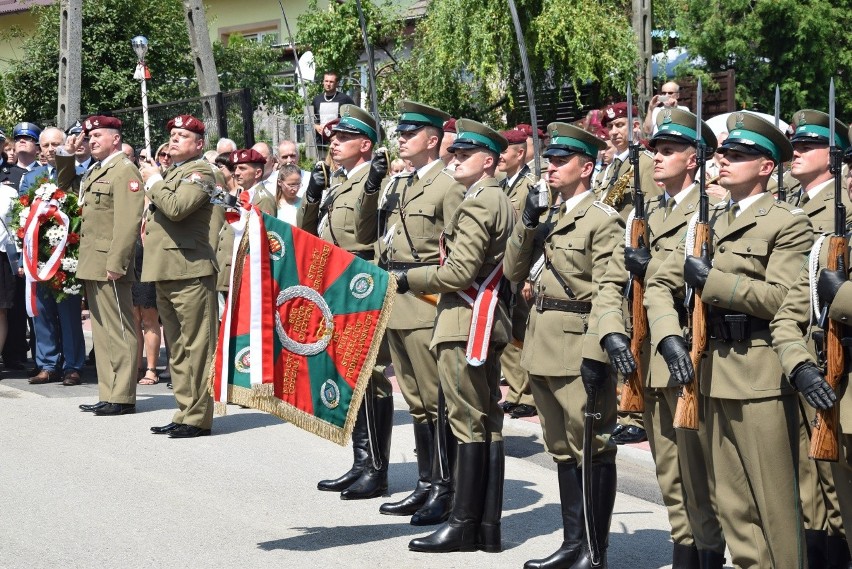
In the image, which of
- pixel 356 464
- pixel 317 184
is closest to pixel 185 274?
pixel 317 184

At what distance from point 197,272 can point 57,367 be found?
10.7 ft

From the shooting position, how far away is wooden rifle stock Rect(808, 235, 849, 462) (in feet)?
15.0

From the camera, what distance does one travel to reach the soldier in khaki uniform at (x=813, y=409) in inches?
212

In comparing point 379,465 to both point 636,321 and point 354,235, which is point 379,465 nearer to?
point 354,235

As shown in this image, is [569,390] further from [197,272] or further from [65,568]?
[197,272]

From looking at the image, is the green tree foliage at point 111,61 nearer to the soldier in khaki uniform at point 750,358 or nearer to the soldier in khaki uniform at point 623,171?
the soldier in khaki uniform at point 623,171

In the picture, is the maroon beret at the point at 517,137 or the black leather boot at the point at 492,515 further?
the maroon beret at the point at 517,137

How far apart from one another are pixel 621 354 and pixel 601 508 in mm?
860

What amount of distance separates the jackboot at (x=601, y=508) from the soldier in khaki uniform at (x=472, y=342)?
716 millimetres

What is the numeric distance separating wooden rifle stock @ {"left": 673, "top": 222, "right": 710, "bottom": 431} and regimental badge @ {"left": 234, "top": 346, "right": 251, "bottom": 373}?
2.29 m

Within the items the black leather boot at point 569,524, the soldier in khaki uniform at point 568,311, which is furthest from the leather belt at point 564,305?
the black leather boot at point 569,524

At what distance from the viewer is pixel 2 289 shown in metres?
12.2

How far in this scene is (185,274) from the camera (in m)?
9.30

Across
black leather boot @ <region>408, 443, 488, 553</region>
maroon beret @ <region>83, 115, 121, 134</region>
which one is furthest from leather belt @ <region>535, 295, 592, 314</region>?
maroon beret @ <region>83, 115, 121, 134</region>
